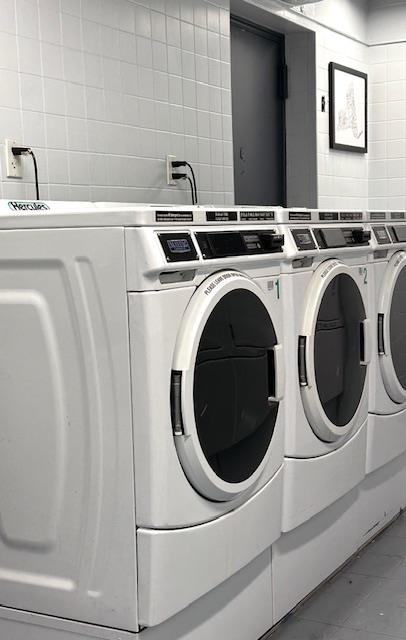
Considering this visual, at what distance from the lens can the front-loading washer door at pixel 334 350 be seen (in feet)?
7.61

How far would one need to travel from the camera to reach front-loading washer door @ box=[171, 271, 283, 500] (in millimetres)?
1745

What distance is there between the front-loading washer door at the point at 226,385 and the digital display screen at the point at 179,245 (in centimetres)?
10

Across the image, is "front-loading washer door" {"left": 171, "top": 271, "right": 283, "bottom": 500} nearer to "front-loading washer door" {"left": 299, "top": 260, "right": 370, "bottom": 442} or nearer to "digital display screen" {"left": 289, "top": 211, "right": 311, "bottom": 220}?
"front-loading washer door" {"left": 299, "top": 260, "right": 370, "bottom": 442}

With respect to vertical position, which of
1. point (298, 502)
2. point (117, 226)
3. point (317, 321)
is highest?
point (117, 226)

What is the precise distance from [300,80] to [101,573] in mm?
4037

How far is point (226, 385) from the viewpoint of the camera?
1922 mm

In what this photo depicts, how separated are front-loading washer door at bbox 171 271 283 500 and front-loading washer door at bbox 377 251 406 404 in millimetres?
836

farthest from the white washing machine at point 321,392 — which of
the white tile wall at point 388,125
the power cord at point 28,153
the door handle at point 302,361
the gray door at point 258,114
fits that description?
the white tile wall at point 388,125

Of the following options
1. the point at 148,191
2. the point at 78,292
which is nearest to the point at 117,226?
the point at 78,292

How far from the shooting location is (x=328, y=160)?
5305 mm

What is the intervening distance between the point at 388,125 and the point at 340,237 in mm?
3585

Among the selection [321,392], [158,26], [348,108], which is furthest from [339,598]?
[348,108]

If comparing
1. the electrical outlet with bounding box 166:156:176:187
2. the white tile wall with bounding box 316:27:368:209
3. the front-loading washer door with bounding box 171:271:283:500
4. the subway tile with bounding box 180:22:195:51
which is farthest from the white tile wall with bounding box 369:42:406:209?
the front-loading washer door with bounding box 171:271:283:500

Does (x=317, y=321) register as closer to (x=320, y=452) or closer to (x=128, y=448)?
(x=320, y=452)
